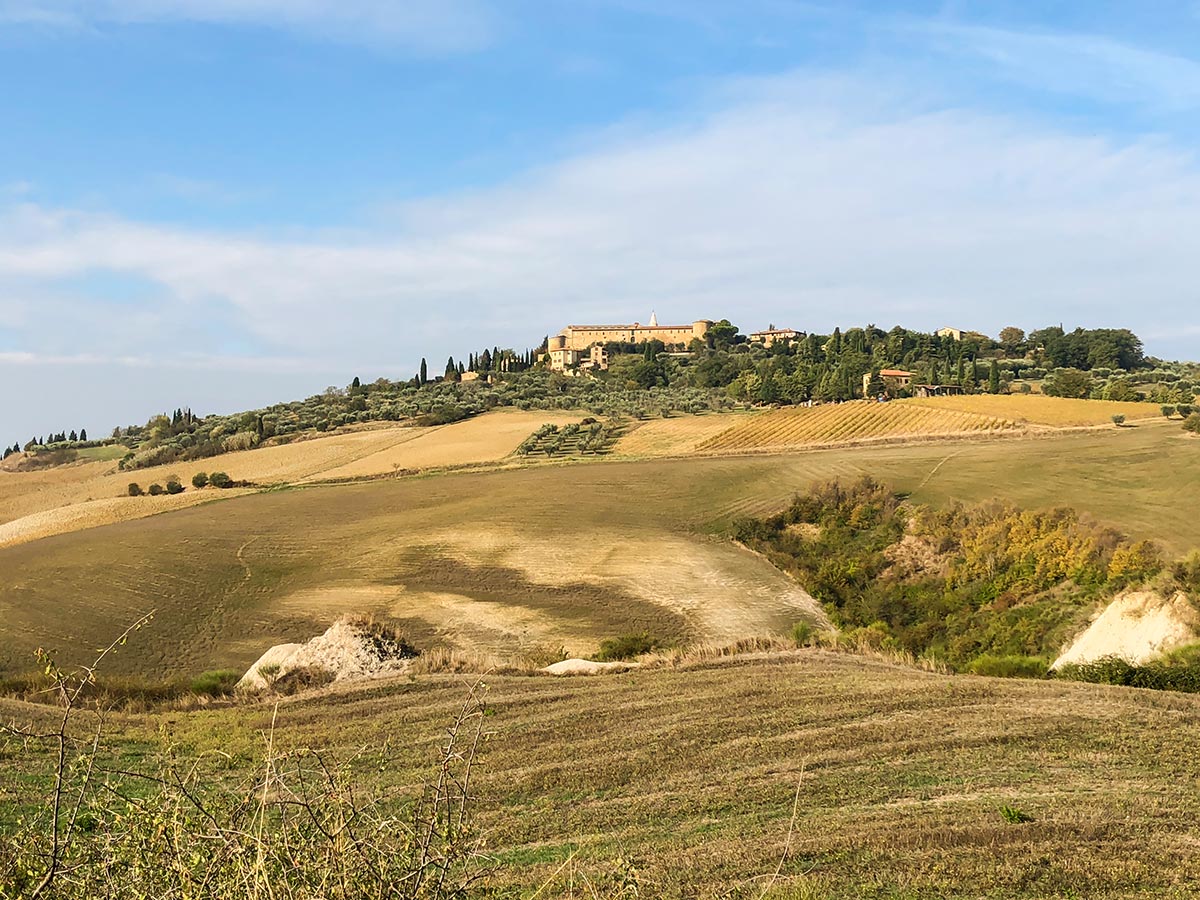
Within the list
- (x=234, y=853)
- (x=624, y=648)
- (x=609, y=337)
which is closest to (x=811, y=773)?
(x=234, y=853)

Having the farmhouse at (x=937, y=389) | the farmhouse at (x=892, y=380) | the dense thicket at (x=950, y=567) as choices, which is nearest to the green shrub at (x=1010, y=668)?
the dense thicket at (x=950, y=567)

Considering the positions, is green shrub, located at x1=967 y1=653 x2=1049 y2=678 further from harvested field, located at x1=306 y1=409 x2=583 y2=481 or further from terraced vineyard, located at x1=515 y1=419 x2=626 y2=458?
harvested field, located at x1=306 y1=409 x2=583 y2=481

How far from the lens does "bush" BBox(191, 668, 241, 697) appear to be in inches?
1032

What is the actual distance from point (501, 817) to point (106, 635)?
32154 mm

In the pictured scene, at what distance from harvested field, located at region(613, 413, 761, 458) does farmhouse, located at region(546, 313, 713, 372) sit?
8050 cm

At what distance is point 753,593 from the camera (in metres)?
43.4

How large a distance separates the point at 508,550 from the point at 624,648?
1830 cm

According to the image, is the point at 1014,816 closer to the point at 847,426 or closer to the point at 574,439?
the point at 847,426

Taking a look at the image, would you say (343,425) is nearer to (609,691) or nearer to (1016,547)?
(1016,547)

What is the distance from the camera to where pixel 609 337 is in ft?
606

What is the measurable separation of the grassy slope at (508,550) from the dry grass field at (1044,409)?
8702 millimetres

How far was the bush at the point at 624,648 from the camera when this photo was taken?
31.1m

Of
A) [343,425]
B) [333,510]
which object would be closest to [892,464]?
[333,510]

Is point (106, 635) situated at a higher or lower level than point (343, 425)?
lower
